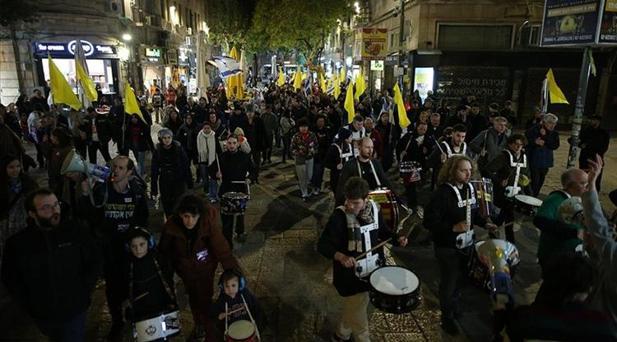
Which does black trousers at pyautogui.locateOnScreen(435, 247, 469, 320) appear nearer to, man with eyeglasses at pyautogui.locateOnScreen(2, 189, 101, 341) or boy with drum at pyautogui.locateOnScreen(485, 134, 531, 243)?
boy with drum at pyautogui.locateOnScreen(485, 134, 531, 243)

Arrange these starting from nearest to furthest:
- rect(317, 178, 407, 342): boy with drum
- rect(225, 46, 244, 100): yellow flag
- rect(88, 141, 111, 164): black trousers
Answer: rect(317, 178, 407, 342): boy with drum
rect(88, 141, 111, 164): black trousers
rect(225, 46, 244, 100): yellow flag

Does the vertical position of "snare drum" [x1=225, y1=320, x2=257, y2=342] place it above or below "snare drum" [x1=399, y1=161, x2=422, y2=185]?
below

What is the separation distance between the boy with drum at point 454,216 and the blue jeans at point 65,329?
334 cm

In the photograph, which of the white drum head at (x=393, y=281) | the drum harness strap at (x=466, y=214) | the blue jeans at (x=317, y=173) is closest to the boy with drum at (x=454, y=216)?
the drum harness strap at (x=466, y=214)

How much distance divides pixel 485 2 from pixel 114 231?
67.8 ft

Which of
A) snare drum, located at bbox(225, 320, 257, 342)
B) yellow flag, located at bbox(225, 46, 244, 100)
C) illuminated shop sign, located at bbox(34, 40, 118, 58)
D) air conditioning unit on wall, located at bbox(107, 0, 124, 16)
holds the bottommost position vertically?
snare drum, located at bbox(225, 320, 257, 342)

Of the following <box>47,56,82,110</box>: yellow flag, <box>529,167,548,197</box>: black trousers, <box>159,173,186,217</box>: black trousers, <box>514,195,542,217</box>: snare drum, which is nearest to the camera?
<box>514,195,542,217</box>: snare drum

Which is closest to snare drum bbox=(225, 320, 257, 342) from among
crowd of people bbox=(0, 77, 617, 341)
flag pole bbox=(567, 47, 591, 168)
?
crowd of people bbox=(0, 77, 617, 341)

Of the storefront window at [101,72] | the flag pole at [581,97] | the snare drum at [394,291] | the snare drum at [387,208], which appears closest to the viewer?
the snare drum at [394,291]

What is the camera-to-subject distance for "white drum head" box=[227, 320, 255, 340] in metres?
3.75

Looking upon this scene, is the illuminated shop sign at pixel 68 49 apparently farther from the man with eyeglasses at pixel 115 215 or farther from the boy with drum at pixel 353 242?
the boy with drum at pixel 353 242

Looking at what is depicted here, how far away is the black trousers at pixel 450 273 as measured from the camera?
181 inches

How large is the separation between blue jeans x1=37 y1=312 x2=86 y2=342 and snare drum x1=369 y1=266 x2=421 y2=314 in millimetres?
2534

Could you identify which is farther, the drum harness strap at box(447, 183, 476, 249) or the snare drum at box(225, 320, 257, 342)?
the drum harness strap at box(447, 183, 476, 249)
